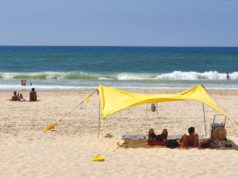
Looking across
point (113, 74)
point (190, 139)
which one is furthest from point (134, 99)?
point (113, 74)

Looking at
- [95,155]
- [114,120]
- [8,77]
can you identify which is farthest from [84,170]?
[8,77]

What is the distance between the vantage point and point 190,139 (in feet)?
42.3

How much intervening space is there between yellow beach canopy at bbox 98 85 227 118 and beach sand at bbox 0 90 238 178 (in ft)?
3.56

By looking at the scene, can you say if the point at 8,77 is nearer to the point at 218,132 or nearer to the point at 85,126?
the point at 85,126

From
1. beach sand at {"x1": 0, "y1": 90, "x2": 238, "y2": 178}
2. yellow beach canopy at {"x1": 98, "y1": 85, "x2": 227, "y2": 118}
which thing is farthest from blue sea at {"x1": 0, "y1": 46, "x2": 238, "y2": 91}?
yellow beach canopy at {"x1": 98, "y1": 85, "x2": 227, "y2": 118}

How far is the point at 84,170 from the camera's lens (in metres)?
10.5

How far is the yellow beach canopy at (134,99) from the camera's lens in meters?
13.3

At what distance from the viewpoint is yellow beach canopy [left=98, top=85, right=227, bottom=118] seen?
1326cm

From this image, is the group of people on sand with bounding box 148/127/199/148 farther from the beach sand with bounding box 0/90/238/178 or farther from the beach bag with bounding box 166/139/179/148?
the beach sand with bounding box 0/90/238/178

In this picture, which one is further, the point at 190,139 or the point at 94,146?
the point at 94,146

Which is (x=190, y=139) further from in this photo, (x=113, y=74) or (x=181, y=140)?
(x=113, y=74)

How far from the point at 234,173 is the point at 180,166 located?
1264mm

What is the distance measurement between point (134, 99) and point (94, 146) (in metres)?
1.84

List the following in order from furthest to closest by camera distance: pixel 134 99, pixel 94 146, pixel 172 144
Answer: pixel 134 99 → pixel 94 146 → pixel 172 144
